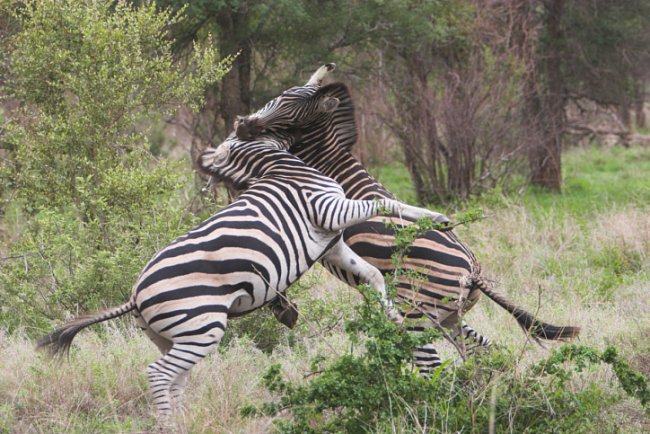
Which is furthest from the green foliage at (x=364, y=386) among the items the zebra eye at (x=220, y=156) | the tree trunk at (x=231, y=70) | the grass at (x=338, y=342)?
the tree trunk at (x=231, y=70)

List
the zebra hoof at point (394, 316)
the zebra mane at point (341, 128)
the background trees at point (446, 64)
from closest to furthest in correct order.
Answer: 1. the zebra hoof at point (394, 316)
2. the zebra mane at point (341, 128)
3. the background trees at point (446, 64)

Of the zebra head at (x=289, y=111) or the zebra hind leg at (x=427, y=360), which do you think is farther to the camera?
the zebra head at (x=289, y=111)

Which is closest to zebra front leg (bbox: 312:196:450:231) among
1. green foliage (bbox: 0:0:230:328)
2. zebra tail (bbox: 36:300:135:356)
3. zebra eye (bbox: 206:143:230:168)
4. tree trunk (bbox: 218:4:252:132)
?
zebra eye (bbox: 206:143:230:168)

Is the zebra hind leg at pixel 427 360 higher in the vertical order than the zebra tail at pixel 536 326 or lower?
lower

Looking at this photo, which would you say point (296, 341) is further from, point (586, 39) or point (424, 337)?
Answer: point (586, 39)

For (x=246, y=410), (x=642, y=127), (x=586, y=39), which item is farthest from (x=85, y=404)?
(x=642, y=127)

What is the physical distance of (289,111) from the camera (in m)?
4.82

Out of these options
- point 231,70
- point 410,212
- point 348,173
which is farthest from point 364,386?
point 231,70

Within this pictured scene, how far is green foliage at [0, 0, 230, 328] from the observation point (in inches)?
256

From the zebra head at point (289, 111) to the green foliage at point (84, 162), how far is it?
1914 millimetres

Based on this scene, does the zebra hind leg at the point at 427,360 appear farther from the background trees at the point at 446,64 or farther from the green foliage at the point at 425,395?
the background trees at the point at 446,64

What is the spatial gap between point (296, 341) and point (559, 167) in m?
9.24

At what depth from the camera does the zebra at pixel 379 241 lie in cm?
450

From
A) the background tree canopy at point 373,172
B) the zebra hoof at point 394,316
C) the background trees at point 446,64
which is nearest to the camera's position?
the background tree canopy at point 373,172
